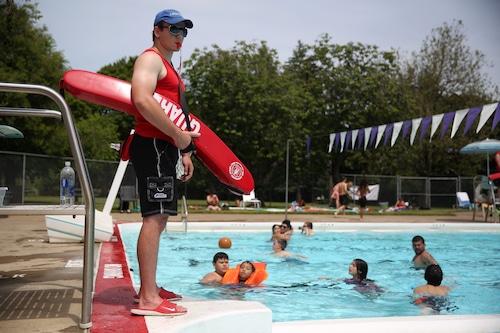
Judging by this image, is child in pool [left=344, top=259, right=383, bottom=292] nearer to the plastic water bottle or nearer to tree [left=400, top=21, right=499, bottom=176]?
the plastic water bottle

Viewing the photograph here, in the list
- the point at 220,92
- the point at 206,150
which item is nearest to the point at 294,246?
the point at 206,150

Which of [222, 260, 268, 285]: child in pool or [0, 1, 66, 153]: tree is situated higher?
[0, 1, 66, 153]: tree

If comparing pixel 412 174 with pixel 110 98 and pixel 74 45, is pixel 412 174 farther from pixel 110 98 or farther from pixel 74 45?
pixel 110 98

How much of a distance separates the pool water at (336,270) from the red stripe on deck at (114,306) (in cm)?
169

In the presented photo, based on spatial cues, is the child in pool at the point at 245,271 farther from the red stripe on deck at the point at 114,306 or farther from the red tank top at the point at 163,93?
the red tank top at the point at 163,93

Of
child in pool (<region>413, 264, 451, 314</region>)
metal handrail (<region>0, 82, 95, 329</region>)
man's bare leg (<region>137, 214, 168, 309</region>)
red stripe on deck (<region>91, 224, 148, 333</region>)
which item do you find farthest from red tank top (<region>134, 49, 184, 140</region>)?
child in pool (<region>413, 264, 451, 314</region>)

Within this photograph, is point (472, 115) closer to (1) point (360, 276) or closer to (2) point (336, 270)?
(2) point (336, 270)

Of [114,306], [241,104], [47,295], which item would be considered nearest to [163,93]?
[114,306]

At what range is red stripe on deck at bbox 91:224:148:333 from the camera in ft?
8.55

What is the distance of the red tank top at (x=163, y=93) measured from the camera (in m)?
3.01

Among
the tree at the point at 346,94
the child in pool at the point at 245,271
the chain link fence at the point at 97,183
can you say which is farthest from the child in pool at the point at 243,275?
the tree at the point at 346,94

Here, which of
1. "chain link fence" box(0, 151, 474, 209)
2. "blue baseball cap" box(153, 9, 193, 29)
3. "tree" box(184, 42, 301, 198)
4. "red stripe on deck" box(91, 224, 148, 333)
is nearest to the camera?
"red stripe on deck" box(91, 224, 148, 333)

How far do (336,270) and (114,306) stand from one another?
5580 mm

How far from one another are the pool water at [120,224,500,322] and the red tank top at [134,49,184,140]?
2.70 m
